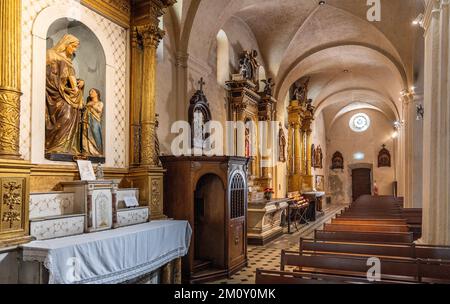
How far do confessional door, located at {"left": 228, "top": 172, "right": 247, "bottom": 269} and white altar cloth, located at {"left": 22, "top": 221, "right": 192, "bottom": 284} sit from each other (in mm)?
1517

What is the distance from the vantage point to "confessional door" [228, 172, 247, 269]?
6.70 metres

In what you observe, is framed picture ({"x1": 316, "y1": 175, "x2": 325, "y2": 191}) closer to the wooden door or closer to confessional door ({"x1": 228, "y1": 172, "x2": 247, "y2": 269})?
the wooden door

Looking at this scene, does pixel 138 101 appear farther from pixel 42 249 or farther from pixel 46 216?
pixel 42 249

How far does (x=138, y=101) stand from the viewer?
5.84 meters

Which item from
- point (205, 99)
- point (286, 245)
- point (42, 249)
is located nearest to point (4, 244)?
point (42, 249)

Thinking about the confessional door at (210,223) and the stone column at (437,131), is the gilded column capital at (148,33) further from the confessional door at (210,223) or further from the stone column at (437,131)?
the stone column at (437,131)

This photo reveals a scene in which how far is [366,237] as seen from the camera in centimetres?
543

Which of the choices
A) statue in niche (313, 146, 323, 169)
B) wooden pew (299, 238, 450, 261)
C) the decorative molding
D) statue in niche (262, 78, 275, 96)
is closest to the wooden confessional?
wooden pew (299, 238, 450, 261)

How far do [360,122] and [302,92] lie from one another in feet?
37.6

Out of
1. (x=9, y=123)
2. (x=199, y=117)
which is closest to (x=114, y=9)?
(x=9, y=123)

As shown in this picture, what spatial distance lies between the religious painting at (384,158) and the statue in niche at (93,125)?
23863 mm

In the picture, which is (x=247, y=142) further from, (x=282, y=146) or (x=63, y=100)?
(x=63, y=100)

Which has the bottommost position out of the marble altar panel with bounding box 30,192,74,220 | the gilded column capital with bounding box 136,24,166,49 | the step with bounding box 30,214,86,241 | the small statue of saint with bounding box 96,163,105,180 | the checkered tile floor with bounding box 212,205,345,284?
the checkered tile floor with bounding box 212,205,345,284

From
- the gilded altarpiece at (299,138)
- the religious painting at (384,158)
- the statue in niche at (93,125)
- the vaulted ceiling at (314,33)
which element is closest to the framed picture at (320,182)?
the religious painting at (384,158)
